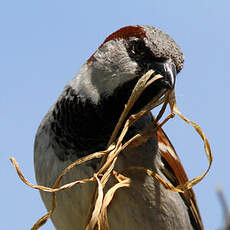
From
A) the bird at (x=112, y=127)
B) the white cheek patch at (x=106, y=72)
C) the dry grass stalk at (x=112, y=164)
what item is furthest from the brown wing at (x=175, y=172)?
the white cheek patch at (x=106, y=72)

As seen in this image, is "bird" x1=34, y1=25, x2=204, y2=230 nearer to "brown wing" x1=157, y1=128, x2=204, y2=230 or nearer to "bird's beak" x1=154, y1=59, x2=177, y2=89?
"bird's beak" x1=154, y1=59, x2=177, y2=89

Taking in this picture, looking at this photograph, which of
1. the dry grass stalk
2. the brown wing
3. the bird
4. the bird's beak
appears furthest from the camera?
the brown wing

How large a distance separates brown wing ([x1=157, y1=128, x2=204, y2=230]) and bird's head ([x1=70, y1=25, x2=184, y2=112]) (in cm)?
77

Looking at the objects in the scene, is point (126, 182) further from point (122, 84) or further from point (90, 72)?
point (90, 72)

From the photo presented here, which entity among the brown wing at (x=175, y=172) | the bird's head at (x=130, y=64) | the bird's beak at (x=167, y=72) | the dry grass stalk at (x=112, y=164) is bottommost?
the brown wing at (x=175, y=172)

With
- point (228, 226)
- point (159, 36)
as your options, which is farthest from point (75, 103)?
point (228, 226)

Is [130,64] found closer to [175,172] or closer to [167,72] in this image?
[167,72]

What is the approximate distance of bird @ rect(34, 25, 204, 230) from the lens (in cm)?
304

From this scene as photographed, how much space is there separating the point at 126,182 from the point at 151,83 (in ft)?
2.21

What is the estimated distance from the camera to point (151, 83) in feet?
9.80

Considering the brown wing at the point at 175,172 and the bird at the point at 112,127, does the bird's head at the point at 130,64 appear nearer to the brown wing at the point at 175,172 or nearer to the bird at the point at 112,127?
the bird at the point at 112,127

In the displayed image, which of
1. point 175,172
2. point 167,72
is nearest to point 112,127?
point 167,72

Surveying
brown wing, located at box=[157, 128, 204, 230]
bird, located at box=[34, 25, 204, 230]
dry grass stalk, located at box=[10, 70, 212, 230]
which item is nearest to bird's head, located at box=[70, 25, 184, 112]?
bird, located at box=[34, 25, 204, 230]

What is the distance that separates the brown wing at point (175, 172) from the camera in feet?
12.0
